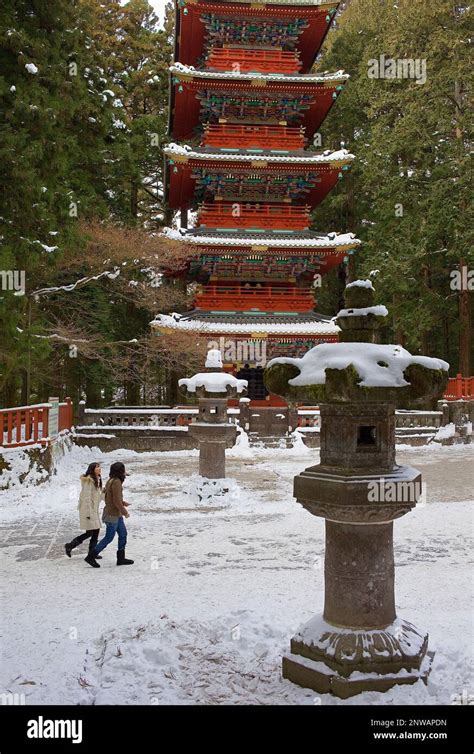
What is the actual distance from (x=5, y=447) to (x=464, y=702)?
9613mm

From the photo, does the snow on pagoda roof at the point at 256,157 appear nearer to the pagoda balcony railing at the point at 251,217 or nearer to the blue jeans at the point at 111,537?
the pagoda balcony railing at the point at 251,217

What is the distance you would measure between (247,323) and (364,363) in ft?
61.9

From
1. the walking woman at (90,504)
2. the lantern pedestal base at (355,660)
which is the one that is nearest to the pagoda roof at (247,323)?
the walking woman at (90,504)

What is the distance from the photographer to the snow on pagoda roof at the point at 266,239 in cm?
2253

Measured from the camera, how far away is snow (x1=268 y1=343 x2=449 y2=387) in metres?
4.18

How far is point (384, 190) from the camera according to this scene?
26250 mm

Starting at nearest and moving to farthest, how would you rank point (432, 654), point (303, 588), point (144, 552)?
point (432, 654), point (303, 588), point (144, 552)

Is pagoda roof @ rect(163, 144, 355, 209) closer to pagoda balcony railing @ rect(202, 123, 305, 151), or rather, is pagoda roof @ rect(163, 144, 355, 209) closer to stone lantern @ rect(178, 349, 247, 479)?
pagoda balcony railing @ rect(202, 123, 305, 151)

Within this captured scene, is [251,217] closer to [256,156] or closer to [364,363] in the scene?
[256,156]

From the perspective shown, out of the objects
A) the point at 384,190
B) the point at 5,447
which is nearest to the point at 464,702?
the point at 5,447

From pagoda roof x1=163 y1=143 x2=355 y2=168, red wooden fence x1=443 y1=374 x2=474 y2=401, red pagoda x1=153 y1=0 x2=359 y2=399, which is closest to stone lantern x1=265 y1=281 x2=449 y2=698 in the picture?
red pagoda x1=153 y1=0 x2=359 y2=399

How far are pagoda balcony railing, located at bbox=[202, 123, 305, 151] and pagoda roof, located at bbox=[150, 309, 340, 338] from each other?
6563mm

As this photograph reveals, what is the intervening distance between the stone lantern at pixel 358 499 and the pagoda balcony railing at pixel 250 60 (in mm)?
22813

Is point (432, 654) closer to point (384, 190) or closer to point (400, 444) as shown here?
point (400, 444)
